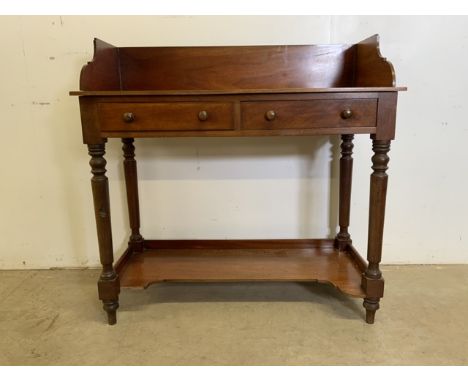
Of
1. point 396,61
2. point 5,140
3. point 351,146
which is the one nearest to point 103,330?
point 5,140

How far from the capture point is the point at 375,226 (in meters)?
1.45

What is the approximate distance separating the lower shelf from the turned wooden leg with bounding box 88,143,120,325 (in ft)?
0.26

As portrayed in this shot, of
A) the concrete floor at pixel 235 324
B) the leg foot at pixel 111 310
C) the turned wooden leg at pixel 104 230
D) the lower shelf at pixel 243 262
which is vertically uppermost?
the turned wooden leg at pixel 104 230

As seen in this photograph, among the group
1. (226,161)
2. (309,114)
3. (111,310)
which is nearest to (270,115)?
(309,114)

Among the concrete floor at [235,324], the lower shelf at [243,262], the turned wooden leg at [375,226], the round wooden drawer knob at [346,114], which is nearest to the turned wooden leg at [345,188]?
the lower shelf at [243,262]

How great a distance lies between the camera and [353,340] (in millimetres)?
1426

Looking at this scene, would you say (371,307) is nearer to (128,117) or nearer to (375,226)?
(375,226)

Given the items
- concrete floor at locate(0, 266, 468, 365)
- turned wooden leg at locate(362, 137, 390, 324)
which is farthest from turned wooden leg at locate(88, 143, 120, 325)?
turned wooden leg at locate(362, 137, 390, 324)

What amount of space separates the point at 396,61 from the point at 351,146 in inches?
19.4

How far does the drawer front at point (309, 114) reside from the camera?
52.3 inches

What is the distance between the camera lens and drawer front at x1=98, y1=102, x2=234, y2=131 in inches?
53.3

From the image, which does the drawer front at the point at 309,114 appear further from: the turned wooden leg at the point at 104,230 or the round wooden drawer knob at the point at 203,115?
the turned wooden leg at the point at 104,230

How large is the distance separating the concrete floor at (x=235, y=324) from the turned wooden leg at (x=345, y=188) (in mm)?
272
